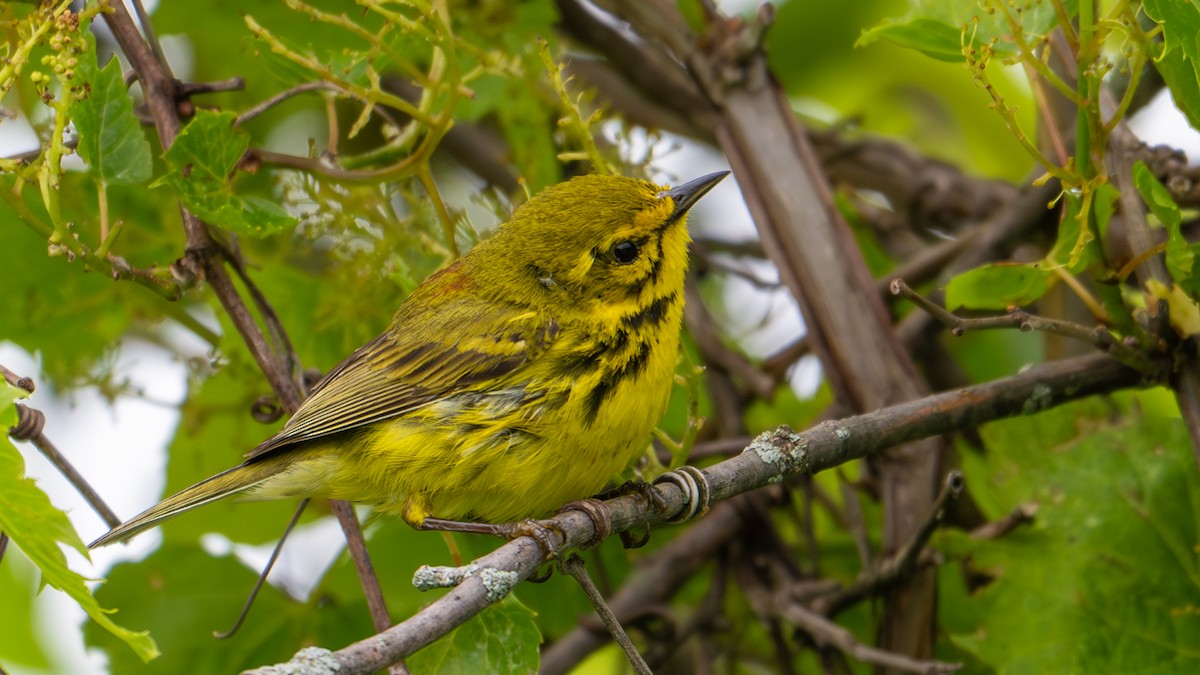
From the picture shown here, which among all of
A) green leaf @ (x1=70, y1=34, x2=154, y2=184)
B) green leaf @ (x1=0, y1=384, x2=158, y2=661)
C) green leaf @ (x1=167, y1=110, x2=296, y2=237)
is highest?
green leaf @ (x1=70, y1=34, x2=154, y2=184)

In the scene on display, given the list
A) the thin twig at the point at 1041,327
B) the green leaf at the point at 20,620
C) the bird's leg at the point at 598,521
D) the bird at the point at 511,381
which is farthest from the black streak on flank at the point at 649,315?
the green leaf at the point at 20,620

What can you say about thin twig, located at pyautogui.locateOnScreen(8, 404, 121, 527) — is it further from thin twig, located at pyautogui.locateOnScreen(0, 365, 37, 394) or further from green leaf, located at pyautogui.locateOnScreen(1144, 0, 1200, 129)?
green leaf, located at pyautogui.locateOnScreen(1144, 0, 1200, 129)

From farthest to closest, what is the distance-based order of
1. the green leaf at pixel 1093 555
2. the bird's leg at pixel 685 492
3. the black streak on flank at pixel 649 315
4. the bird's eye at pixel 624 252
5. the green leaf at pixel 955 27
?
the bird's eye at pixel 624 252
the black streak on flank at pixel 649 315
the green leaf at pixel 1093 555
the green leaf at pixel 955 27
the bird's leg at pixel 685 492

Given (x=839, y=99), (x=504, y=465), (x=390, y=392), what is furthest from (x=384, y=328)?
(x=839, y=99)

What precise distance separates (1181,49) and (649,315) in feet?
3.92

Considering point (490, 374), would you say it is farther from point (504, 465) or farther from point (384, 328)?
point (384, 328)

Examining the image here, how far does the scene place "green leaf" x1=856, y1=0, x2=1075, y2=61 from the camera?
7.36 ft

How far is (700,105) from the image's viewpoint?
3375mm

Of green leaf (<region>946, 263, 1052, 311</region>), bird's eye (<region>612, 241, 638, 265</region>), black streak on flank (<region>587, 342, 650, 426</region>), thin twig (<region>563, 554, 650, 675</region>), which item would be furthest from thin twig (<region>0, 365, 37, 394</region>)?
green leaf (<region>946, 263, 1052, 311</region>)

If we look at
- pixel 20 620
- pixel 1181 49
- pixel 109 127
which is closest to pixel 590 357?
pixel 109 127

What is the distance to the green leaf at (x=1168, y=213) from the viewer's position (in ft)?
6.70

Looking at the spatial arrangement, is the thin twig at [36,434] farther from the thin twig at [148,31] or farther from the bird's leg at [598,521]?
the bird's leg at [598,521]

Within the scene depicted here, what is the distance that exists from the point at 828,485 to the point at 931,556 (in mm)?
973

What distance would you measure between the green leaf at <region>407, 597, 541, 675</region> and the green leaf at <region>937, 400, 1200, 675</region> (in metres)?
0.94
